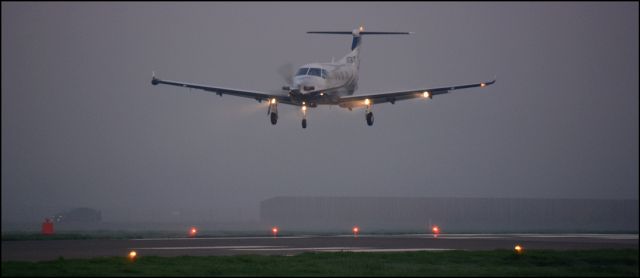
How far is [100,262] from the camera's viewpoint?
2930 centimetres

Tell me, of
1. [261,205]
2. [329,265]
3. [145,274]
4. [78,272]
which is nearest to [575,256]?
[329,265]

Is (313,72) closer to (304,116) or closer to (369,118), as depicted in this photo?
(304,116)

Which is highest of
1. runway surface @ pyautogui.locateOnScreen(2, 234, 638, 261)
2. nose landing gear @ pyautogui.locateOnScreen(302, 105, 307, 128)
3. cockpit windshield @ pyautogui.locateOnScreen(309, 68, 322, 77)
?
cockpit windshield @ pyautogui.locateOnScreen(309, 68, 322, 77)

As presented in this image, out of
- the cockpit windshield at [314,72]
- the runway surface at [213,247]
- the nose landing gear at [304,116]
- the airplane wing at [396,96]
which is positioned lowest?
the runway surface at [213,247]

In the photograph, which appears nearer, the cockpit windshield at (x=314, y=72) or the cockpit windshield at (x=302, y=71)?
the cockpit windshield at (x=302, y=71)

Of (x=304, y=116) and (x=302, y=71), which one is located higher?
(x=302, y=71)

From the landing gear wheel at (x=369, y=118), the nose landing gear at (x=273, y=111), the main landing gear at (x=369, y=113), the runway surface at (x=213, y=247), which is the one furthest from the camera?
the landing gear wheel at (x=369, y=118)

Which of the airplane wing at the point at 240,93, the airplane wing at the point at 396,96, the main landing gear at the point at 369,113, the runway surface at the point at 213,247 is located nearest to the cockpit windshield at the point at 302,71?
the airplane wing at the point at 240,93

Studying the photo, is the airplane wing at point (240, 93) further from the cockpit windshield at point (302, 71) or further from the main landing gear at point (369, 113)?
the main landing gear at point (369, 113)

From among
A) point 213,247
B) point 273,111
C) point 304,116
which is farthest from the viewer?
point 304,116

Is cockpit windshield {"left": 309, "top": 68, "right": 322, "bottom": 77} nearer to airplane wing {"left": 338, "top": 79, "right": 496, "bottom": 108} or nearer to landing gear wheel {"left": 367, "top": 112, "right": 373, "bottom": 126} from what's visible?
airplane wing {"left": 338, "top": 79, "right": 496, "bottom": 108}

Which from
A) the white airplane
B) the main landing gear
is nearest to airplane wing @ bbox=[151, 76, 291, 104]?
the white airplane

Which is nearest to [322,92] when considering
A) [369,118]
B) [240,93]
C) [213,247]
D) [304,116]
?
[304,116]

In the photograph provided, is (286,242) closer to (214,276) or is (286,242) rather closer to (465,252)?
(465,252)
